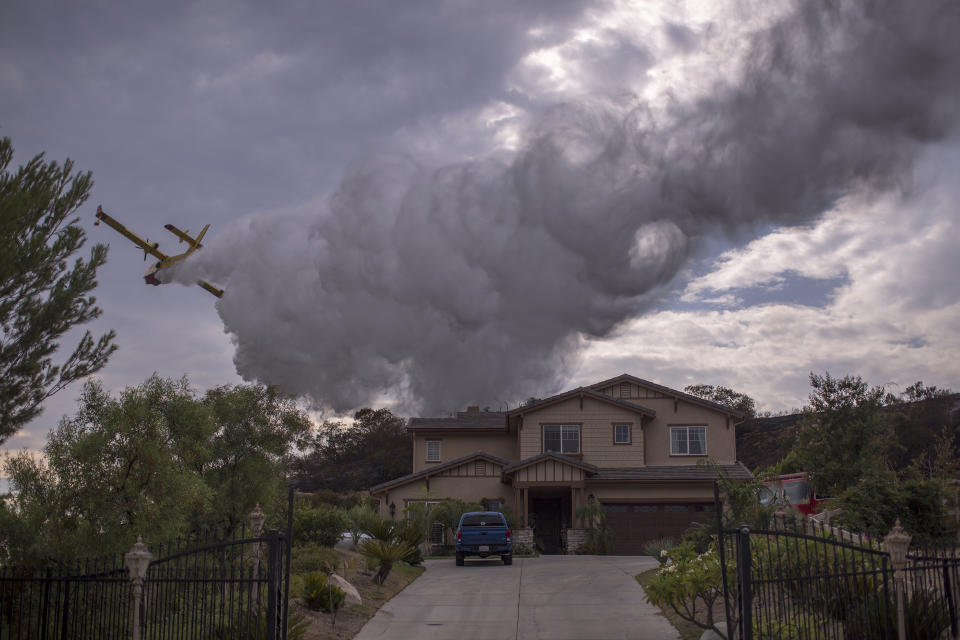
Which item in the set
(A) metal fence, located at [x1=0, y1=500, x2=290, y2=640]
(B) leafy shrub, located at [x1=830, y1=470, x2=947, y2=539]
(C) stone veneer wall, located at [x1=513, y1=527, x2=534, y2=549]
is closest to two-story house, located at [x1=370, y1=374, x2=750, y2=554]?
(C) stone veneer wall, located at [x1=513, y1=527, x2=534, y2=549]

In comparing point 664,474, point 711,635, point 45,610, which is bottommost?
point 711,635

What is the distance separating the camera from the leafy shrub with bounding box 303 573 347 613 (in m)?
16.0

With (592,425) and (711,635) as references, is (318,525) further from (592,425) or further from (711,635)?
(592,425)

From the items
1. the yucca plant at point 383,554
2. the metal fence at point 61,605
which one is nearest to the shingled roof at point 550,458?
the yucca plant at point 383,554

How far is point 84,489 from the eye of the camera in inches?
506

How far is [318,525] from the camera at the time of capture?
1042 inches

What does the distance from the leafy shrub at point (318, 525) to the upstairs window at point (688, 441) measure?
20.8m

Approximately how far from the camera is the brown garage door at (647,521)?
37.3 meters

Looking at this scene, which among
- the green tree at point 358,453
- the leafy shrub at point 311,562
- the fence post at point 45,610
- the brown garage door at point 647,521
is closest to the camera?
the fence post at point 45,610

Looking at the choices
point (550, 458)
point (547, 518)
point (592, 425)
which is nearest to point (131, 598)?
point (550, 458)

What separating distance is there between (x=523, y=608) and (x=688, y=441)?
27.1m

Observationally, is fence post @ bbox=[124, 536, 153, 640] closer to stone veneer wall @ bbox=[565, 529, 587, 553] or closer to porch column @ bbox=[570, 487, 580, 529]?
stone veneer wall @ bbox=[565, 529, 587, 553]

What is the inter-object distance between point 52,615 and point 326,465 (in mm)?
71060

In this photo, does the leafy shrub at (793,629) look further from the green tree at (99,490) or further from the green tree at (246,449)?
the green tree at (246,449)
